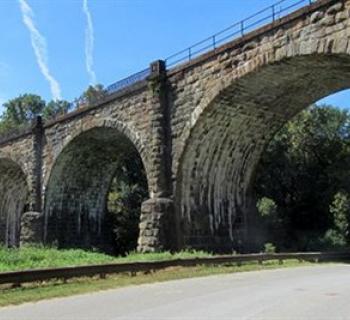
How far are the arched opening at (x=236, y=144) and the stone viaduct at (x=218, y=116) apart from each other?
44mm

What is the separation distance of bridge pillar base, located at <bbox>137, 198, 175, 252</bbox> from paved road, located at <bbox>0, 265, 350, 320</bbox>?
26.5 feet

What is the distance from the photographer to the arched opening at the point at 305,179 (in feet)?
143

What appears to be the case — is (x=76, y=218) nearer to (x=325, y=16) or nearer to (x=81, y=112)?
(x=81, y=112)

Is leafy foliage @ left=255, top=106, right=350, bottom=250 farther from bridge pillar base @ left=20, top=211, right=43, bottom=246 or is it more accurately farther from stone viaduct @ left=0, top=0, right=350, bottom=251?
stone viaduct @ left=0, top=0, right=350, bottom=251

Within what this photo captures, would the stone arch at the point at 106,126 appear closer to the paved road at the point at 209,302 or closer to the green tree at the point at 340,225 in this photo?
the paved road at the point at 209,302

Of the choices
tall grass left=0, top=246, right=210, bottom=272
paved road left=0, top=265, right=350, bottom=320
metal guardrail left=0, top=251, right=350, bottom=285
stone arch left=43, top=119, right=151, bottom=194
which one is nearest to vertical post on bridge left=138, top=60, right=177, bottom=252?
stone arch left=43, top=119, right=151, bottom=194

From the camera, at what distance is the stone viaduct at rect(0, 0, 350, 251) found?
20.2 meters

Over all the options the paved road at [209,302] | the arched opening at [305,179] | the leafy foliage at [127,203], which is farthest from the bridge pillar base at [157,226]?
the arched opening at [305,179]

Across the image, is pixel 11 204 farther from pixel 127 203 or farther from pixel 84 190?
pixel 84 190

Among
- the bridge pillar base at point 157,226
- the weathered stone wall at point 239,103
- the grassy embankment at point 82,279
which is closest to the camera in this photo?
the grassy embankment at point 82,279

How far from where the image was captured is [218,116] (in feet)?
79.3

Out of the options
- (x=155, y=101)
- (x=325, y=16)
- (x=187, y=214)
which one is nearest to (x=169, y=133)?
(x=155, y=101)

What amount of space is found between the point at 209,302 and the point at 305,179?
3936 centimetres

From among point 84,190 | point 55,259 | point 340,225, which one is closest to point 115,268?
point 55,259
